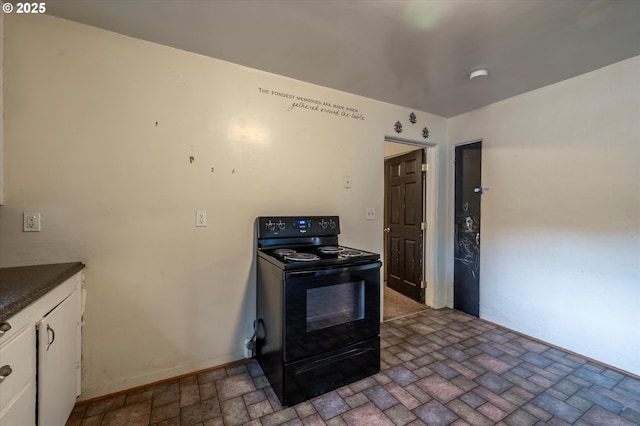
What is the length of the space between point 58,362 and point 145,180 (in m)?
1.11

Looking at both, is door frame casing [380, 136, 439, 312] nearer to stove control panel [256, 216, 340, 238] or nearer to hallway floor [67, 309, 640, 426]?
hallway floor [67, 309, 640, 426]

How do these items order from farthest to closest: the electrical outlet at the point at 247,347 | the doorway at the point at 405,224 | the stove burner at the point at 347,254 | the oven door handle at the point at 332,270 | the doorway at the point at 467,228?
the doorway at the point at 405,224, the doorway at the point at 467,228, the electrical outlet at the point at 247,347, the stove burner at the point at 347,254, the oven door handle at the point at 332,270

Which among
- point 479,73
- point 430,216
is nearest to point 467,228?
point 430,216

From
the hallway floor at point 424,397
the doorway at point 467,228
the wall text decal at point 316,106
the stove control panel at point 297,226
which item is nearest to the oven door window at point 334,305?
the hallway floor at point 424,397

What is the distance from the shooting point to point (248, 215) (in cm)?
221

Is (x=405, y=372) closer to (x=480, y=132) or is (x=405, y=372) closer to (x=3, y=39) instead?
(x=480, y=132)

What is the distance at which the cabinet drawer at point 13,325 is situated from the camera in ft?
2.88

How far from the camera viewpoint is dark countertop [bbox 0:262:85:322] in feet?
3.13

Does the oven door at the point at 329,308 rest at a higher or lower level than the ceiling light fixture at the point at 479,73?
lower

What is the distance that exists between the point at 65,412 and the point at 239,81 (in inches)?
92.5

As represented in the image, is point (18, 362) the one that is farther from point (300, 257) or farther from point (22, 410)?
point (300, 257)

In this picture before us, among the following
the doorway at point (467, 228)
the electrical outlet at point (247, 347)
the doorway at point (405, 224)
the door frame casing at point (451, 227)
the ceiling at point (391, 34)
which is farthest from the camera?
the doorway at point (405, 224)

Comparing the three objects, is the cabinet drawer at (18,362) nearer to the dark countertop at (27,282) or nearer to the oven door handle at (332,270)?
the dark countertop at (27,282)

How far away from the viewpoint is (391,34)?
1.76 meters
